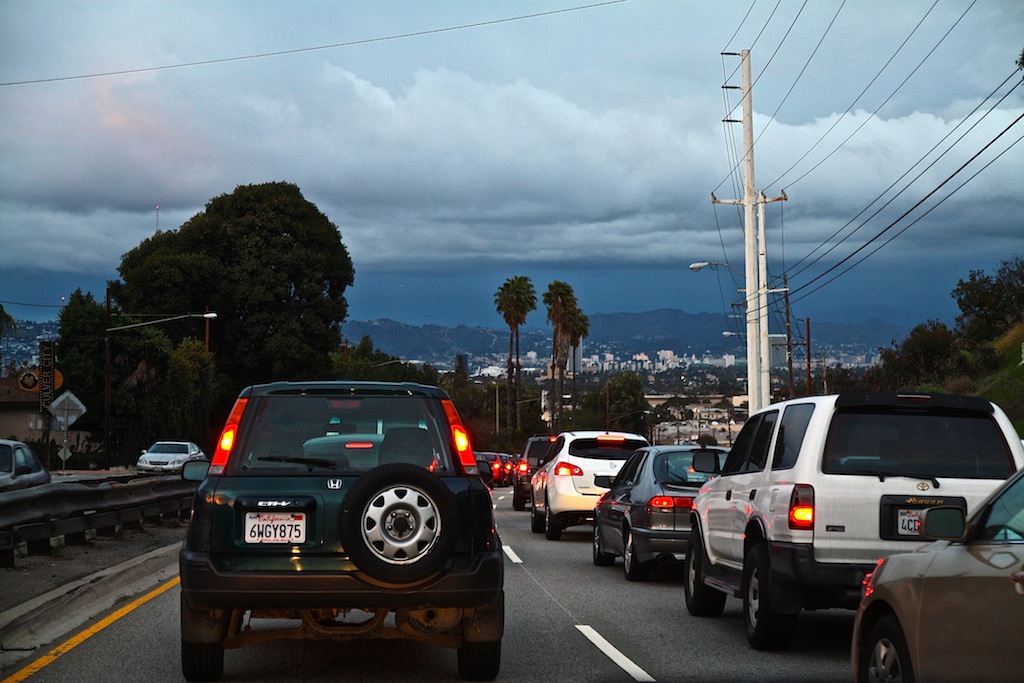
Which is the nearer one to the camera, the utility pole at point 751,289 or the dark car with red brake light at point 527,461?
the dark car with red brake light at point 527,461

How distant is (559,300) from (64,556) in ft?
257

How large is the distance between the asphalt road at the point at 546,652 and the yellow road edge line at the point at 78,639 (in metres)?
0.02

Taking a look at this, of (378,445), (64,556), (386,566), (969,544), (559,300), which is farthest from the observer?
(559,300)

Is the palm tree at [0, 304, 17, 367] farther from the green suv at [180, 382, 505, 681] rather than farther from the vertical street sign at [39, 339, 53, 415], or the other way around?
the green suv at [180, 382, 505, 681]

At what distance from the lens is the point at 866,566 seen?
9250 mm

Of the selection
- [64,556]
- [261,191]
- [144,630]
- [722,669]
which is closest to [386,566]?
[722,669]

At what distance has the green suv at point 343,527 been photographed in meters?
7.68

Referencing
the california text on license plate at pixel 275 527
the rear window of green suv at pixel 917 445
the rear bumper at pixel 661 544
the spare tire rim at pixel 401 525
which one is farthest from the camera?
the rear bumper at pixel 661 544

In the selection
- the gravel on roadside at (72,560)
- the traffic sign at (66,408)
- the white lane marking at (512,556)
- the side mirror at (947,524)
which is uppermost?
the traffic sign at (66,408)

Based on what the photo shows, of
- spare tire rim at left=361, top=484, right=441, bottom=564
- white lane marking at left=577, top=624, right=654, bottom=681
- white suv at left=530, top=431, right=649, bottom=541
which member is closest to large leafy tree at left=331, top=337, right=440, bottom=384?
white suv at left=530, top=431, right=649, bottom=541

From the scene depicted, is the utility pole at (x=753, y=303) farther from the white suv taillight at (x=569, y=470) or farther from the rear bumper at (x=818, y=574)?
the rear bumper at (x=818, y=574)

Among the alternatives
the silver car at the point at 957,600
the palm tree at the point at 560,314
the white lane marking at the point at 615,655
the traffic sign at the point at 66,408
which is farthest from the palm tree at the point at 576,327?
the silver car at the point at 957,600

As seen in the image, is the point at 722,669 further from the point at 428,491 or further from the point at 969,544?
the point at 969,544

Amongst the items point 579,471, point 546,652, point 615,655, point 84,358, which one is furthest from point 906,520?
point 84,358
